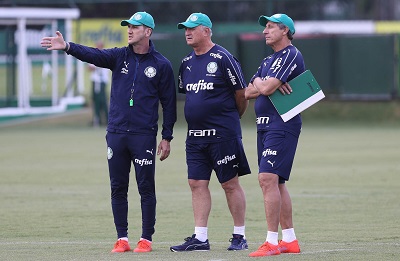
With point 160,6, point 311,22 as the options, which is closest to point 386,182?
point 160,6

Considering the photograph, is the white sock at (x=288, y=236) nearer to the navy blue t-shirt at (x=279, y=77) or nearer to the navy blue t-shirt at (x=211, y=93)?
the navy blue t-shirt at (x=279, y=77)

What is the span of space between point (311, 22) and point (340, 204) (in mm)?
29473

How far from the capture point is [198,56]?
1049cm

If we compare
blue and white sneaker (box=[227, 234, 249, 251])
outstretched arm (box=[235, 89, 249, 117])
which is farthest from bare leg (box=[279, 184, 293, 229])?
outstretched arm (box=[235, 89, 249, 117])

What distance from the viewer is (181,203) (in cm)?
1488

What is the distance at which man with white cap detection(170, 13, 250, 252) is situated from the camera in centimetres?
1038

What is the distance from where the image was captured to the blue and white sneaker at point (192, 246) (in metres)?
10.2

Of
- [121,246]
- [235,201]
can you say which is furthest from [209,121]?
[121,246]

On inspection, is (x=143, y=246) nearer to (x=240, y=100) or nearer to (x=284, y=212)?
(x=284, y=212)

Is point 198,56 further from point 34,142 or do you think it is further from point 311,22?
point 311,22

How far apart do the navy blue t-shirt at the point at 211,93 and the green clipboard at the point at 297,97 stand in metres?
0.60

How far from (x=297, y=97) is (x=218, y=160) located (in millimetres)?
1035

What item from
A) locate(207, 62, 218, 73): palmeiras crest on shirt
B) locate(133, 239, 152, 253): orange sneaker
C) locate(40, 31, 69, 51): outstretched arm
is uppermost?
locate(40, 31, 69, 51): outstretched arm

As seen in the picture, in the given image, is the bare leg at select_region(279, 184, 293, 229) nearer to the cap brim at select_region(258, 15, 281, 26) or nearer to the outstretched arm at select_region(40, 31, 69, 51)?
the cap brim at select_region(258, 15, 281, 26)
